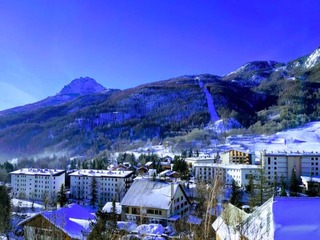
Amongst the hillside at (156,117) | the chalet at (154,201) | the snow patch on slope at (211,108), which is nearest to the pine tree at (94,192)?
the chalet at (154,201)

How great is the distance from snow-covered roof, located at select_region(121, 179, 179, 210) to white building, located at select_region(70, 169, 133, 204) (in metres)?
16.3

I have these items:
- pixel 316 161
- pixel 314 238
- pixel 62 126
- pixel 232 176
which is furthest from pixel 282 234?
pixel 62 126

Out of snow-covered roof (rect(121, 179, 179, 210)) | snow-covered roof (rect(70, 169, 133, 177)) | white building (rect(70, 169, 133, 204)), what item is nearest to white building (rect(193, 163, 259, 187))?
snow-covered roof (rect(70, 169, 133, 177))

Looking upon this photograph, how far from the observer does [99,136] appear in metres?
142

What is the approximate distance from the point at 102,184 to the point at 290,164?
30.7 metres

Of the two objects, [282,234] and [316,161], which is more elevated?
[282,234]

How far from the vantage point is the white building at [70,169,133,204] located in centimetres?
4935

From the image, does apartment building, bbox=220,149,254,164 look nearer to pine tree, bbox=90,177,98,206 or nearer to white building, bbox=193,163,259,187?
white building, bbox=193,163,259,187

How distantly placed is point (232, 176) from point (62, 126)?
124 metres

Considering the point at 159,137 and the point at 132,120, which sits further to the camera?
the point at 132,120

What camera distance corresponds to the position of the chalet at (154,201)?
29.5 metres

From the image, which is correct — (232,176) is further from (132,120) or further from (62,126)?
(62,126)

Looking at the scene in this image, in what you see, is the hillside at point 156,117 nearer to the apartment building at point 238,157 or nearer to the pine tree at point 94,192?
the apartment building at point 238,157

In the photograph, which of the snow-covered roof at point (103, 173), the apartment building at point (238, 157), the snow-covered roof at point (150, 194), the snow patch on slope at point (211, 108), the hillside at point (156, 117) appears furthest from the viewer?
the snow patch on slope at point (211, 108)
